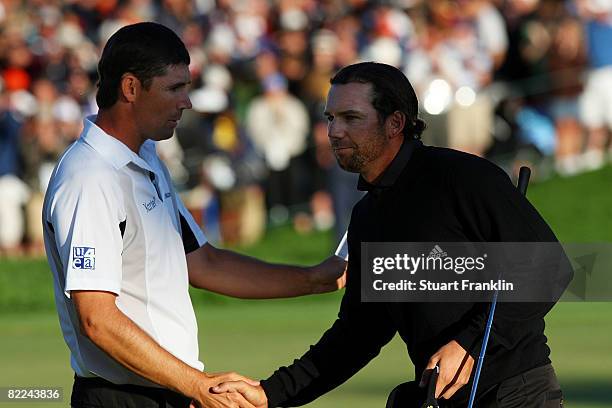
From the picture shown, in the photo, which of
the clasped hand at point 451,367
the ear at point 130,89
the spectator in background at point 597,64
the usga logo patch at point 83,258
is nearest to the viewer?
the clasped hand at point 451,367

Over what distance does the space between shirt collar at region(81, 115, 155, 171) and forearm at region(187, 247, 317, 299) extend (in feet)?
3.50

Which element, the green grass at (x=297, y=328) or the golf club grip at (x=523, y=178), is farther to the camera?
the green grass at (x=297, y=328)

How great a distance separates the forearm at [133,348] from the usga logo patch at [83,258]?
201mm

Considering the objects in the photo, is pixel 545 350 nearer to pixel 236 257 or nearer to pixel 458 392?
pixel 458 392

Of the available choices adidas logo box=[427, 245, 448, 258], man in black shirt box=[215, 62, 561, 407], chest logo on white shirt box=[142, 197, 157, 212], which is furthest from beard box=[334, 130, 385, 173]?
chest logo on white shirt box=[142, 197, 157, 212]

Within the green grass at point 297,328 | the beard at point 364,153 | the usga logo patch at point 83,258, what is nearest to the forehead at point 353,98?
the beard at point 364,153

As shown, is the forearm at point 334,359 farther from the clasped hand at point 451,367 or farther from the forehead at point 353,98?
the forehead at point 353,98

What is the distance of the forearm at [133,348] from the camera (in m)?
5.88

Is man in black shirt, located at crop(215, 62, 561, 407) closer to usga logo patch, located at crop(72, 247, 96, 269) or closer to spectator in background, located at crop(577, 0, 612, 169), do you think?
usga logo patch, located at crop(72, 247, 96, 269)

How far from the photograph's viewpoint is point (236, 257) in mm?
7328

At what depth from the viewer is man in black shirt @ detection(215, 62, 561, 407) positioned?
5.79 m

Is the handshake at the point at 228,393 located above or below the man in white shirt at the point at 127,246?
below

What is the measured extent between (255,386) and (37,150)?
561 inches

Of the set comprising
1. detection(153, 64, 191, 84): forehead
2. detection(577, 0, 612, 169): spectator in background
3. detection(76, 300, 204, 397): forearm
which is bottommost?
detection(76, 300, 204, 397): forearm
